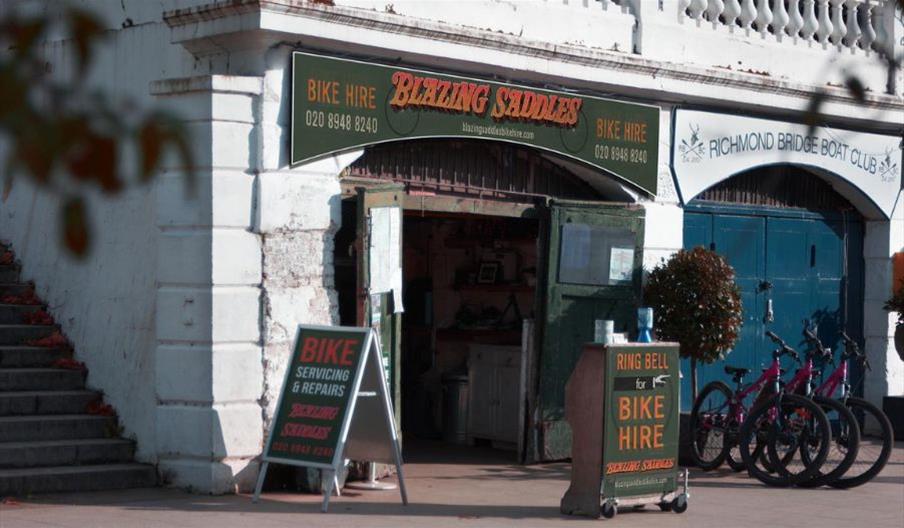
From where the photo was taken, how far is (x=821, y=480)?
11.5m

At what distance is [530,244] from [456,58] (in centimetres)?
328

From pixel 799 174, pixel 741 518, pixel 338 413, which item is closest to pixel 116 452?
pixel 338 413

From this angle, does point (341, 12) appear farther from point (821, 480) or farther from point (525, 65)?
point (821, 480)

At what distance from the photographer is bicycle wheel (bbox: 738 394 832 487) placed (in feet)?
37.4

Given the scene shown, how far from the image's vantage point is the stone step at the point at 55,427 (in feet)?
34.1

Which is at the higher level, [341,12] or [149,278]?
[341,12]

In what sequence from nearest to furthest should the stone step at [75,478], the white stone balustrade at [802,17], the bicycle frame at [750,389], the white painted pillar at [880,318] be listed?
the stone step at [75,478] → the bicycle frame at [750,389] → the white stone balustrade at [802,17] → the white painted pillar at [880,318]

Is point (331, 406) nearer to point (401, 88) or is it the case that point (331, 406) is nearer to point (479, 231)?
point (401, 88)

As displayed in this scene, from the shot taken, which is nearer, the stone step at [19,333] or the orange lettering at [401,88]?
the orange lettering at [401,88]

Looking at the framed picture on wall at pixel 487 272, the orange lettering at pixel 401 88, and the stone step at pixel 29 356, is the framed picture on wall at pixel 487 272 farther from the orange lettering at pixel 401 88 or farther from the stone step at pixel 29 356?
the stone step at pixel 29 356

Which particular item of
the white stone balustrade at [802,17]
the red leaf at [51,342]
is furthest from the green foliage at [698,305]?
the red leaf at [51,342]

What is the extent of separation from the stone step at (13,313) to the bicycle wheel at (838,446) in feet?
21.2

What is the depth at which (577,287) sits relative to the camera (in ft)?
41.4

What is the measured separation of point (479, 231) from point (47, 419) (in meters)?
5.38
